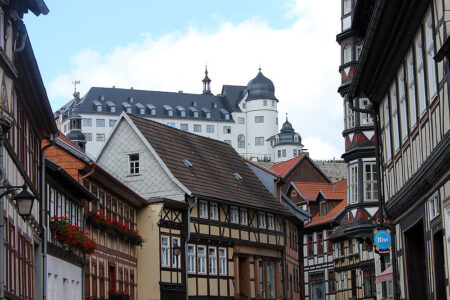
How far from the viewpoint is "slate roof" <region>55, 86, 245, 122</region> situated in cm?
14638

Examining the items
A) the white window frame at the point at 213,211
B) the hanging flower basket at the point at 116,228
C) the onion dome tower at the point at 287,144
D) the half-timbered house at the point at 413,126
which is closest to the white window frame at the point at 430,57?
the half-timbered house at the point at 413,126

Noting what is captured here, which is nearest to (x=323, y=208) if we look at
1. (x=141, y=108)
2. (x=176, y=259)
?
A: (x=176, y=259)

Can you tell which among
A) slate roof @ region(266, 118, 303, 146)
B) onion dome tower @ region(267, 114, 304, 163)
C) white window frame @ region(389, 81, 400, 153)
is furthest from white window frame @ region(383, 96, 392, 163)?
slate roof @ region(266, 118, 303, 146)

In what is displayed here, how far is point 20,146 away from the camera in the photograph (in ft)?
72.7

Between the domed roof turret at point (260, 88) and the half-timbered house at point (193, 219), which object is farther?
the domed roof turret at point (260, 88)

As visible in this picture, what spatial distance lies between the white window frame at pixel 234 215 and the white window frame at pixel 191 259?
406 centimetres

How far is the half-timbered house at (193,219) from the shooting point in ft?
146

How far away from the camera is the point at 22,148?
73.9ft

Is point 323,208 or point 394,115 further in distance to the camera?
point 323,208

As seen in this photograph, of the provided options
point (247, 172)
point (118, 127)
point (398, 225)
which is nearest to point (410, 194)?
point (398, 225)

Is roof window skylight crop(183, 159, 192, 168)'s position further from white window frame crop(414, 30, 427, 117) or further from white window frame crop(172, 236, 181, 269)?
white window frame crop(414, 30, 427, 117)

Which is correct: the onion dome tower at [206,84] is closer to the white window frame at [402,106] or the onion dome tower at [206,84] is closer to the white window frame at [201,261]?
the white window frame at [201,261]

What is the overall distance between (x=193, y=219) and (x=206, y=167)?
5682 millimetres

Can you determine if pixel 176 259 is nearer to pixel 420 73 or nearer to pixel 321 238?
pixel 321 238
